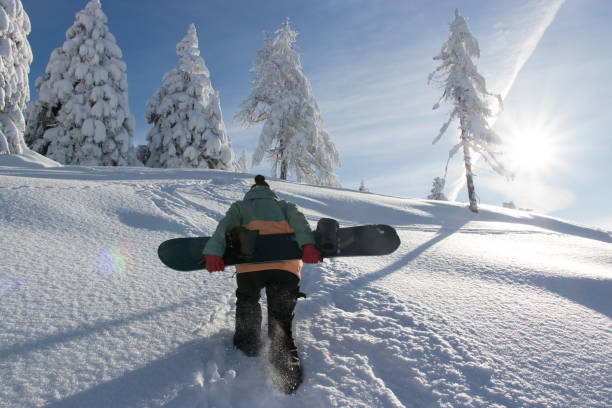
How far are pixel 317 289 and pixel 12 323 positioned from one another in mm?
2434

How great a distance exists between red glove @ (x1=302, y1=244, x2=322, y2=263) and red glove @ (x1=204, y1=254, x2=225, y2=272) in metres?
0.61

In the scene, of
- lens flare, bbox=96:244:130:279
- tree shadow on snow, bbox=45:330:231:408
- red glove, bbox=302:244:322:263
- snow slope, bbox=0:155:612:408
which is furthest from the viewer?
lens flare, bbox=96:244:130:279

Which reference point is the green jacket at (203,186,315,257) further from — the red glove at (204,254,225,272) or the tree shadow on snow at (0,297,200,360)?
the tree shadow on snow at (0,297,200,360)

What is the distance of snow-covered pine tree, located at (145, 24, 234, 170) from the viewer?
21.5 m

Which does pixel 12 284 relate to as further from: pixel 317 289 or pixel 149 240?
Answer: pixel 317 289

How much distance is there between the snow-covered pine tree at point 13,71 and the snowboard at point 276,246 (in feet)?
56.4

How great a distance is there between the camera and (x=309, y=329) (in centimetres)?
255

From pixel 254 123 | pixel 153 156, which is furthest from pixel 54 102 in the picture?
pixel 254 123

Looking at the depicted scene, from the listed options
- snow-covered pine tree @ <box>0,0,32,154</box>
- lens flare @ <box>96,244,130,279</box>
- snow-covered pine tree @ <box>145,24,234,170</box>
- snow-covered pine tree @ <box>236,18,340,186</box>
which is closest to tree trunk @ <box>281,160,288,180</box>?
snow-covered pine tree @ <box>236,18,340,186</box>

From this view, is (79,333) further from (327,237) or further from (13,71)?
(13,71)

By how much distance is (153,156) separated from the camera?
881 inches

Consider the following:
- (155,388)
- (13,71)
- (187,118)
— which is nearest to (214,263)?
(155,388)

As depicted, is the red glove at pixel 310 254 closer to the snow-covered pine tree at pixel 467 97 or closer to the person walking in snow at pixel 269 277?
the person walking in snow at pixel 269 277

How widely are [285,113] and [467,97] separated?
9.39 m
